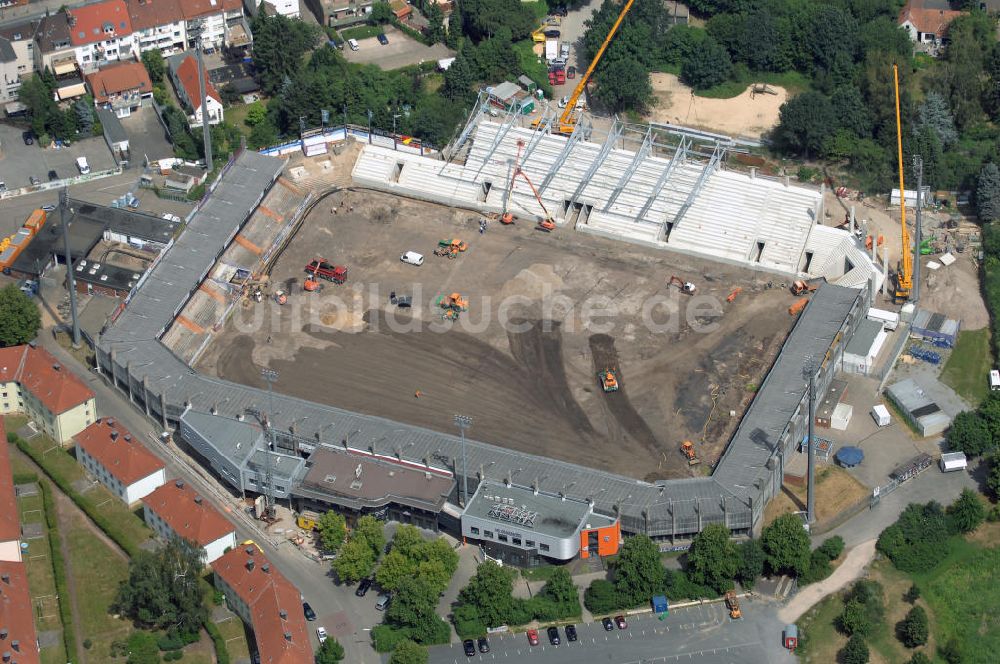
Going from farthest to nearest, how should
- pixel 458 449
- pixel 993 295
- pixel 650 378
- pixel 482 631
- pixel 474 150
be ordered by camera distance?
pixel 474 150
pixel 993 295
pixel 650 378
pixel 458 449
pixel 482 631

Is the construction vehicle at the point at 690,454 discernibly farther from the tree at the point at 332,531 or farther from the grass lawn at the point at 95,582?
the grass lawn at the point at 95,582

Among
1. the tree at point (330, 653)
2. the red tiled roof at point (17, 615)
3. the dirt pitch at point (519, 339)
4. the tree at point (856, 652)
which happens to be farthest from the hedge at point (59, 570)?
the tree at point (856, 652)

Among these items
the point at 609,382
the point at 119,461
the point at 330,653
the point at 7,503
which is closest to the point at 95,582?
the point at 7,503

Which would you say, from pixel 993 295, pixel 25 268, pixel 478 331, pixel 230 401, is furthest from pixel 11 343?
pixel 993 295

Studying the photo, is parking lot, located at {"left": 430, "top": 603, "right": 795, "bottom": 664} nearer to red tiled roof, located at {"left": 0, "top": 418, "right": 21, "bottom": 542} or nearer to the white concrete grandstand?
red tiled roof, located at {"left": 0, "top": 418, "right": 21, "bottom": 542}

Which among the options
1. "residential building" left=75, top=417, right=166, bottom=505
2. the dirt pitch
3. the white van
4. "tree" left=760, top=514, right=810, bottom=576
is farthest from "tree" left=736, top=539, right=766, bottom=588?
the white van

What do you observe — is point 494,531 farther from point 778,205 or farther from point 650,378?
point 778,205

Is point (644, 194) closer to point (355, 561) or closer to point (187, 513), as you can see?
point (355, 561)
